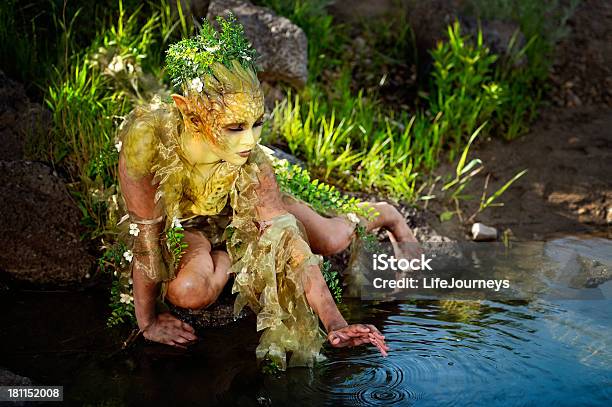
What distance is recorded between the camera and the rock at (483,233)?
4.99 metres

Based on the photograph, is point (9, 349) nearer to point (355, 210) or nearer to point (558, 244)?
point (355, 210)

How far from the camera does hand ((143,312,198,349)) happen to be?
3.59 metres

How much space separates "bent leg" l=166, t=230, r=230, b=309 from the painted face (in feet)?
1.83

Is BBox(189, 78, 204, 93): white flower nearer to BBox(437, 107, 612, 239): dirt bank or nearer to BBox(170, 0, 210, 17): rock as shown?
BBox(437, 107, 612, 239): dirt bank

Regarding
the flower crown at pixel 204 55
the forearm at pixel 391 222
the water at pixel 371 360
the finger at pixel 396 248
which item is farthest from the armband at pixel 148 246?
the finger at pixel 396 248

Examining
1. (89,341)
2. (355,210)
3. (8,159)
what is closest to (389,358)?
(355,210)

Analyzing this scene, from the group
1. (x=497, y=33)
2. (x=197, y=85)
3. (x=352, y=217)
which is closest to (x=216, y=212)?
(x=197, y=85)

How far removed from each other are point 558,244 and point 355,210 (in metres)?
1.44

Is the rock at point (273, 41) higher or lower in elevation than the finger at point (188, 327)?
higher

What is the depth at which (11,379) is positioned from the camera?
304 cm

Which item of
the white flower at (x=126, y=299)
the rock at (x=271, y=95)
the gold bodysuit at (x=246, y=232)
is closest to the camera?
the gold bodysuit at (x=246, y=232)

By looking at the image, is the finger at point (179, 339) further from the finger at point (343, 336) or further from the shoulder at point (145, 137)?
the finger at point (343, 336)

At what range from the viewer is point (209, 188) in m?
3.53

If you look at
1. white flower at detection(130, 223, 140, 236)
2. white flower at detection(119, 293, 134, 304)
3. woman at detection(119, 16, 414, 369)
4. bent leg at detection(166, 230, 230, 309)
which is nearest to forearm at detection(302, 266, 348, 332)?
woman at detection(119, 16, 414, 369)
